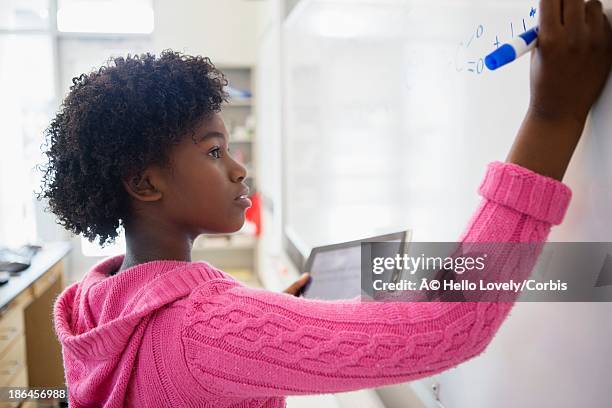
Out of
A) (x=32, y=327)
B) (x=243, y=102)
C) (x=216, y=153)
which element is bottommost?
(x=32, y=327)

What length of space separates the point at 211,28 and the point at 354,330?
4115 millimetres

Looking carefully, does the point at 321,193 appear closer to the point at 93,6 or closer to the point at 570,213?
the point at 570,213

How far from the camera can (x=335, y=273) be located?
3.65 feet

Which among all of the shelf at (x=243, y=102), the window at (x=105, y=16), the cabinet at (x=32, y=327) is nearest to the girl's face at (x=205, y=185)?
the cabinet at (x=32, y=327)

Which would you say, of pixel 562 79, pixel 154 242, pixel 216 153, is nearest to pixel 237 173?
pixel 216 153

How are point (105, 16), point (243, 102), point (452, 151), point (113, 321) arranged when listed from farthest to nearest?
point (243, 102) < point (105, 16) < point (452, 151) < point (113, 321)

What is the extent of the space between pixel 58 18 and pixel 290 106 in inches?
110

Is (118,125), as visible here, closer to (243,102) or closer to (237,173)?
(237,173)

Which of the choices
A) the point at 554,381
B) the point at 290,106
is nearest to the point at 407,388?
the point at 554,381

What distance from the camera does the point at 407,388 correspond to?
3.81 ft

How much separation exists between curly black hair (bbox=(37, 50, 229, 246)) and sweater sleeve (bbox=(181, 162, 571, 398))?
20cm

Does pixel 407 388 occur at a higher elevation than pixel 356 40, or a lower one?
lower

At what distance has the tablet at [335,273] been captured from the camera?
108 centimetres

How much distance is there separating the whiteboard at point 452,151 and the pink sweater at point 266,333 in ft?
0.47
